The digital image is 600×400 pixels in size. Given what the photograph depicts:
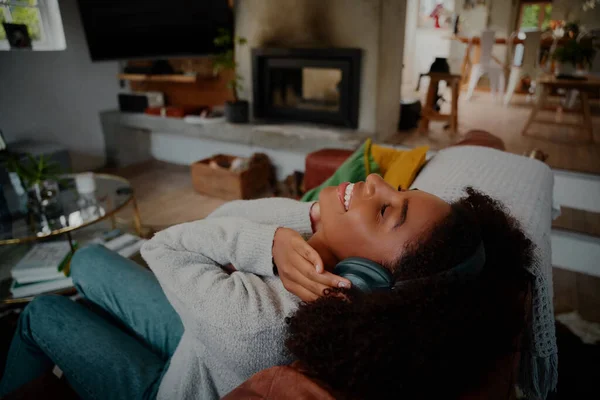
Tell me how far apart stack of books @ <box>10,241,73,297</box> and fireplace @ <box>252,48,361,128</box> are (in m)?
2.06

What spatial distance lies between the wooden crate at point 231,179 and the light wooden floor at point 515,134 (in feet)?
3.48

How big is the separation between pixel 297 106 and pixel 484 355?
9.42ft

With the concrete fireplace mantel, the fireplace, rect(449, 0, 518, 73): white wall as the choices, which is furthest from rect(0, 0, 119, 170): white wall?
rect(449, 0, 518, 73): white wall

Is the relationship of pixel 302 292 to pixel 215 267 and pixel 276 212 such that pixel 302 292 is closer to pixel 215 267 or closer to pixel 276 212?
pixel 215 267

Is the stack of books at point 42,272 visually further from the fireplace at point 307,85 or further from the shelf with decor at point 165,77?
the shelf with decor at point 165,77

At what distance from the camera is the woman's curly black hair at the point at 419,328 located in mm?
474

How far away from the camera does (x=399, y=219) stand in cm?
66

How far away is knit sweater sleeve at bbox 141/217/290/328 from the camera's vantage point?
68cm

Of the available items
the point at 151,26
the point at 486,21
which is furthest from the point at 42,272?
the point at 486,21

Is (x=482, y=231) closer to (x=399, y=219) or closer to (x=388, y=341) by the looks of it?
(x=399, y=219)

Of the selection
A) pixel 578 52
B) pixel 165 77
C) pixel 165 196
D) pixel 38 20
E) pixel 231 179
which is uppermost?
pixel 38 20

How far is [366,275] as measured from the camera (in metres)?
0.61

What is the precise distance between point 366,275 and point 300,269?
0.12 meters

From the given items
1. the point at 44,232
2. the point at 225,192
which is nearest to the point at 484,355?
the point at 44,232
